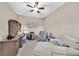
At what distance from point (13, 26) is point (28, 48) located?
0.47 meters

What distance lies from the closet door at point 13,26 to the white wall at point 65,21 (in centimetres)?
52

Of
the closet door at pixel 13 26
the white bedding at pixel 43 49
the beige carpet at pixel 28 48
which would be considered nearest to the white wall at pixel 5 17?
the closet door at pixel 13 26

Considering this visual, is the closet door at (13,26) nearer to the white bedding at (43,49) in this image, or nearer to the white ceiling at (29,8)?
the white ceiling at (29,8)

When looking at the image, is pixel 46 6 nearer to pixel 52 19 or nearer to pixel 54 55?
pixel 52 19

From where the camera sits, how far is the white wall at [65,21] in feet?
7.24

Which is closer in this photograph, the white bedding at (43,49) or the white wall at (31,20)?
the white bedding at (43,49)

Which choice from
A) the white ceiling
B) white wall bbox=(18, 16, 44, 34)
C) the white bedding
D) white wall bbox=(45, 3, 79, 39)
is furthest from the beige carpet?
the white ceiling

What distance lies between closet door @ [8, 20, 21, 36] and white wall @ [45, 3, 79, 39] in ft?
1.69

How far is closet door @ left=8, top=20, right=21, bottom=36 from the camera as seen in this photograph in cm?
226

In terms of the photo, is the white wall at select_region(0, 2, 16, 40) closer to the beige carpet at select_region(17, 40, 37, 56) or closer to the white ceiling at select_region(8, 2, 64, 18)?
the white ceiling at select_region(8, 2, 64, 18)

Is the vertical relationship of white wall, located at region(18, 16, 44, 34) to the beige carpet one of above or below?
above

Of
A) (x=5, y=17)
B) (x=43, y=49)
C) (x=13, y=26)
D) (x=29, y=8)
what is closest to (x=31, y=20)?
(x=29, y=8)

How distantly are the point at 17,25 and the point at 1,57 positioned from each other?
0.60 meters

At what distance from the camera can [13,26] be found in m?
2.32
